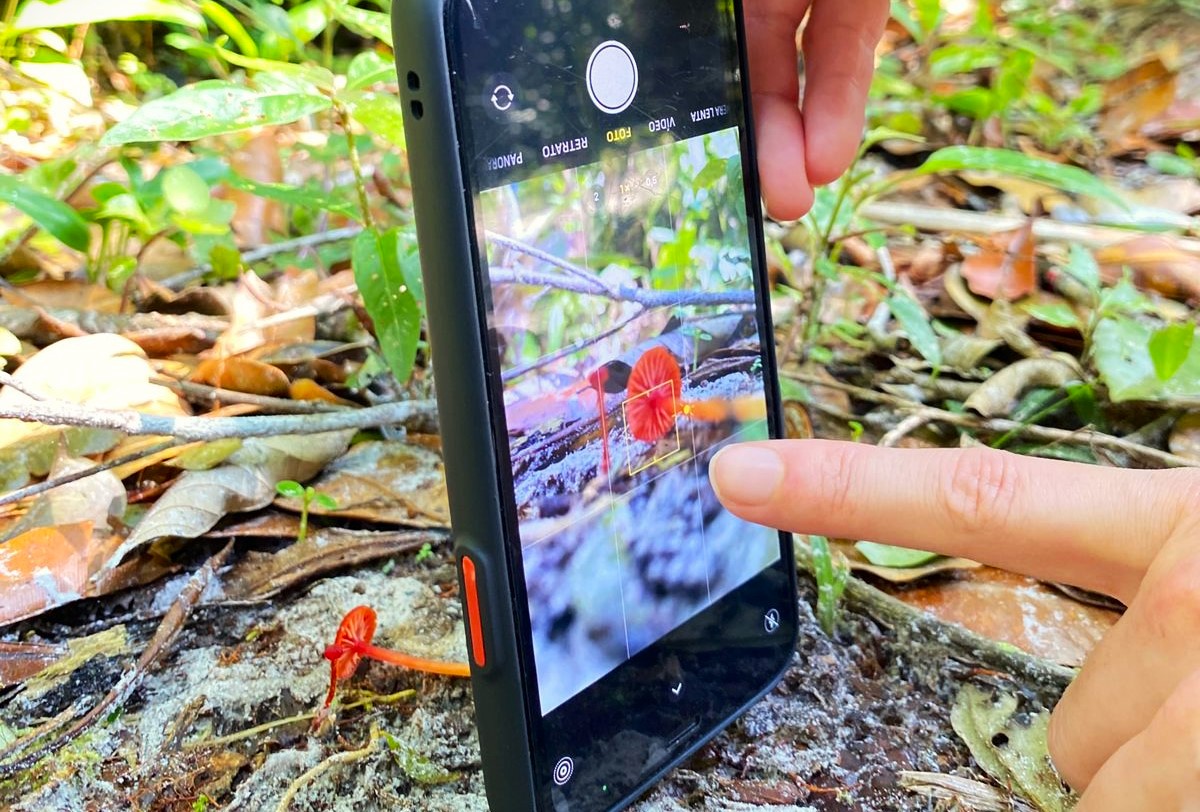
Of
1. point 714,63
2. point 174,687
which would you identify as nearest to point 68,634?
point 174,687

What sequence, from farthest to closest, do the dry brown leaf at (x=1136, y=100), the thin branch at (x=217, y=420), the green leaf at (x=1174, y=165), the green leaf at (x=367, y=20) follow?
the dry brown leaf at (x=1136, y=100) < the green leaf at (x=1174, y=165) < the green leaf at (x=367, y=20) < the thin branch at (x=217, y=420)

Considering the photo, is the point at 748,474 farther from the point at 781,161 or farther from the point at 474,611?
the point at 781,161

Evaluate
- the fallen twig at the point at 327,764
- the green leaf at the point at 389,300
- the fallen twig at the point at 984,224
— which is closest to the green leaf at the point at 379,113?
the green leaf at the point at 389,300

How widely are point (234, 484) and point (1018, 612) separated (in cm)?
81

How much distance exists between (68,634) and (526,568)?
484 mm

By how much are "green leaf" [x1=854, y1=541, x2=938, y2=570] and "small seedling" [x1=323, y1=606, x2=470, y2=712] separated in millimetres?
441

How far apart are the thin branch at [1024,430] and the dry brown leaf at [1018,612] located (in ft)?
0.72

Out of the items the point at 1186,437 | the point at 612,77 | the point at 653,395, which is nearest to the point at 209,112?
the point at 612,77

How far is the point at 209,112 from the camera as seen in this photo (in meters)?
0.83

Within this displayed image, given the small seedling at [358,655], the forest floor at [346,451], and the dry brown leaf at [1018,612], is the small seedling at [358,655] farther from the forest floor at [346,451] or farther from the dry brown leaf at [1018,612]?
the dry brown leaf at [1018,612]

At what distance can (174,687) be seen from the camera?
807mm

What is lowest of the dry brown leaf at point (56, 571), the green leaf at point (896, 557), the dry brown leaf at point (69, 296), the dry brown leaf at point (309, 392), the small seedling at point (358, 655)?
the green leaf at point (896, 557)

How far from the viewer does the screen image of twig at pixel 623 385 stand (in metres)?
0.68

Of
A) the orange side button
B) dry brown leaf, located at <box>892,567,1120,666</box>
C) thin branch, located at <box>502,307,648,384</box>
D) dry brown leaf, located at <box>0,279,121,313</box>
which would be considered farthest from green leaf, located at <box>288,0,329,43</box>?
dry brown leaf, located at <box>892,567,1120,666</box>
